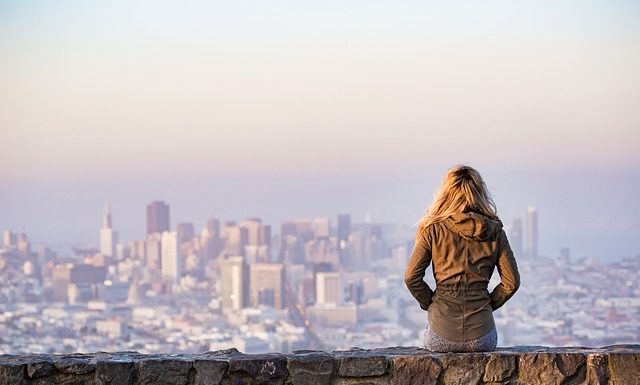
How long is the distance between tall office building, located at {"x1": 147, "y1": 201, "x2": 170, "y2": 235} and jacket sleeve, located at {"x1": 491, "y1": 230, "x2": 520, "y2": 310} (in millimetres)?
65799

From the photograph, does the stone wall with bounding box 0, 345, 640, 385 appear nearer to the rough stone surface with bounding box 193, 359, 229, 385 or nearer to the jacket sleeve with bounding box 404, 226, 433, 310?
the rough stone surface with bounding box 193, 359, 229, 385

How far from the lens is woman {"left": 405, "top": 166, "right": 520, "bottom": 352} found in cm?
439

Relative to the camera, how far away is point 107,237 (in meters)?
68.0

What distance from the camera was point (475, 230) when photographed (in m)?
4.36

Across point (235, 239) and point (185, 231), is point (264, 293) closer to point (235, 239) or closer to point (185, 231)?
point (235, 239)

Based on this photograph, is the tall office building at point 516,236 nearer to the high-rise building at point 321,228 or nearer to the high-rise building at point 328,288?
the high-rise building at point 328,288

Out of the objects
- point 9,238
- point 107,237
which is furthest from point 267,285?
point 9,238

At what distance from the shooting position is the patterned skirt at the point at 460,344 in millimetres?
4422

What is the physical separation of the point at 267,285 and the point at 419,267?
2080 inches

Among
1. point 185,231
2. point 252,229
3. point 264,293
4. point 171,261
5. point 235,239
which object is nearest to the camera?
point 264,293

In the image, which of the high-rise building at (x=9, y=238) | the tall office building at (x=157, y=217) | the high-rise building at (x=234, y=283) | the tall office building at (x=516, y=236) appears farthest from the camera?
the tall office building at (x=157, y=217)

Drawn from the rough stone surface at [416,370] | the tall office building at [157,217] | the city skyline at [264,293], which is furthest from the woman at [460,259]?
the tall office building at [157,217]

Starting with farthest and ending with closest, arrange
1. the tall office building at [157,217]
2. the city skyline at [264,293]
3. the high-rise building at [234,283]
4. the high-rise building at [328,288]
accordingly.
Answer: the tall office building at [157,217], the high-rise building at [234,283], the high-rise building at [328,288], the city skyline at [264,293]

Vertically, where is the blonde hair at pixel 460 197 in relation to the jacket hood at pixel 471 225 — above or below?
above
